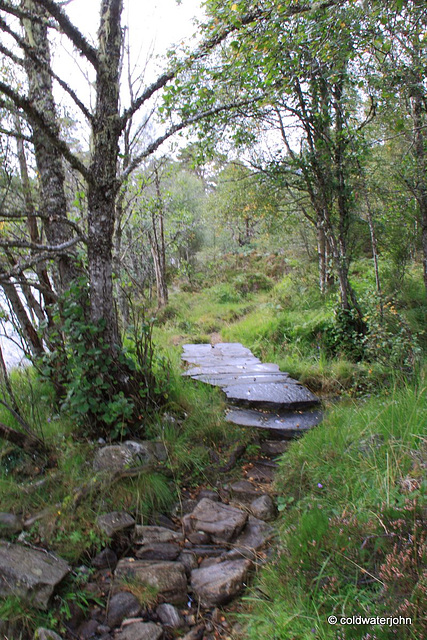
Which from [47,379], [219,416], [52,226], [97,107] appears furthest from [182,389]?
[97,107]

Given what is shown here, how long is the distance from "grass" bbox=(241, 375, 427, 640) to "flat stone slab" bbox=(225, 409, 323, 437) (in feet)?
2.69

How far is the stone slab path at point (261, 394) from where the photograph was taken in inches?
167

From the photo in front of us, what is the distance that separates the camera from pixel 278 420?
14.2 feet

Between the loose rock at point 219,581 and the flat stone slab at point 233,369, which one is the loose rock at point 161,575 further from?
the flat stone slab at point 233,369

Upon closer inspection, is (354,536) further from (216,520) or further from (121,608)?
(121,608)

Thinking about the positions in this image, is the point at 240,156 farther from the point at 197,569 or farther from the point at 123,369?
the point at 197,569

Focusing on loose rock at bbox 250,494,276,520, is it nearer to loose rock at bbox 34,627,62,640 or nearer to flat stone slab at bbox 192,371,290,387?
loose rock at bbox 34,627,62,640

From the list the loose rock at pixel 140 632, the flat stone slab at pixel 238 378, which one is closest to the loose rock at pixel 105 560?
the loose rock at pixel 140 632

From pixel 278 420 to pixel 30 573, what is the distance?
279cm

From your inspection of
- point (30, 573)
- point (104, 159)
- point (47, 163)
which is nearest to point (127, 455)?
point (30, 573)

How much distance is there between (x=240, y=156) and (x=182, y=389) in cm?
766

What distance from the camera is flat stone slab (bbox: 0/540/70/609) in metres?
2.32

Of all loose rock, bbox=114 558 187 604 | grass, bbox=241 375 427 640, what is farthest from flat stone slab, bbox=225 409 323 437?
loose rock, bbox=114 558 187 604

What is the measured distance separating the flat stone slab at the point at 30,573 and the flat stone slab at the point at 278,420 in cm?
219
